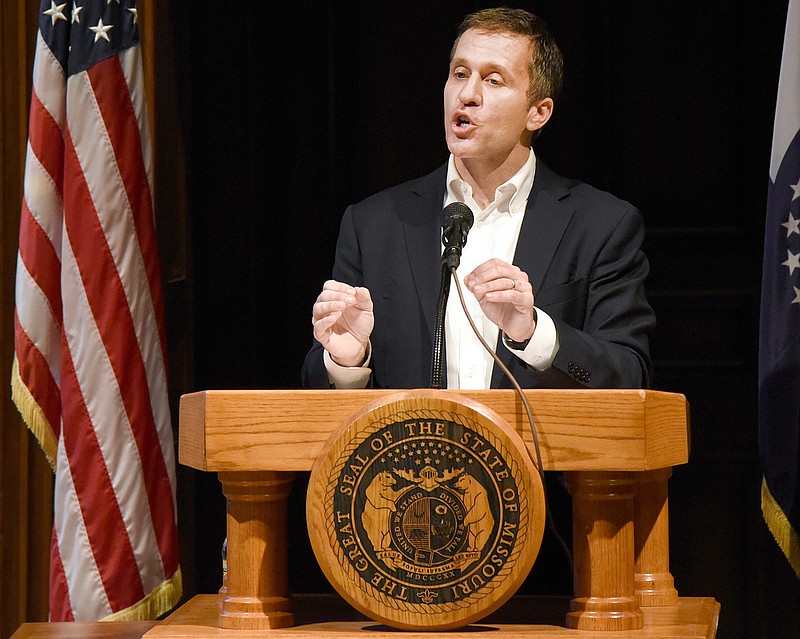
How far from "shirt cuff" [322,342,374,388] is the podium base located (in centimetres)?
40

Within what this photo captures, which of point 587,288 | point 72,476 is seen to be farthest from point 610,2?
point 72,476

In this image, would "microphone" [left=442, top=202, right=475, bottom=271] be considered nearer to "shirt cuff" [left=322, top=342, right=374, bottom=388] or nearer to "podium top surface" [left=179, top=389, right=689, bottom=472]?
"podium top surface" [left=179, top=389, right=689, bottom=472]

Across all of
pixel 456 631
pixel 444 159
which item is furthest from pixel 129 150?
pixel 456 631

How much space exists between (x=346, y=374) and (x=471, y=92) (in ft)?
2.10

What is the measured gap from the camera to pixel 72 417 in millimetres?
2852

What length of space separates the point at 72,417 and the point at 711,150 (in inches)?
71.6

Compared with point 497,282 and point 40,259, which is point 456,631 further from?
point 40,259

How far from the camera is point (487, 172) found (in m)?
2.43

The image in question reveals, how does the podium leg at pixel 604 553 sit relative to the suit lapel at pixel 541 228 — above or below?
below

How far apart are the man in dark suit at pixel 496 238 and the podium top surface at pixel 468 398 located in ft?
1.51

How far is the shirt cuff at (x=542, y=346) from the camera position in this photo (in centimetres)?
192

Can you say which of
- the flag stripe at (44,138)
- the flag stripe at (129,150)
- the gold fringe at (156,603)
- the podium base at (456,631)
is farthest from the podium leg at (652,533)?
the flag stripe at (44,138)

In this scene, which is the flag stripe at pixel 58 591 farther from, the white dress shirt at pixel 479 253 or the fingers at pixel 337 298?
the fingers at pixel 337 298

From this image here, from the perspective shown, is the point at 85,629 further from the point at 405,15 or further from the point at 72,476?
the point at 405,15
